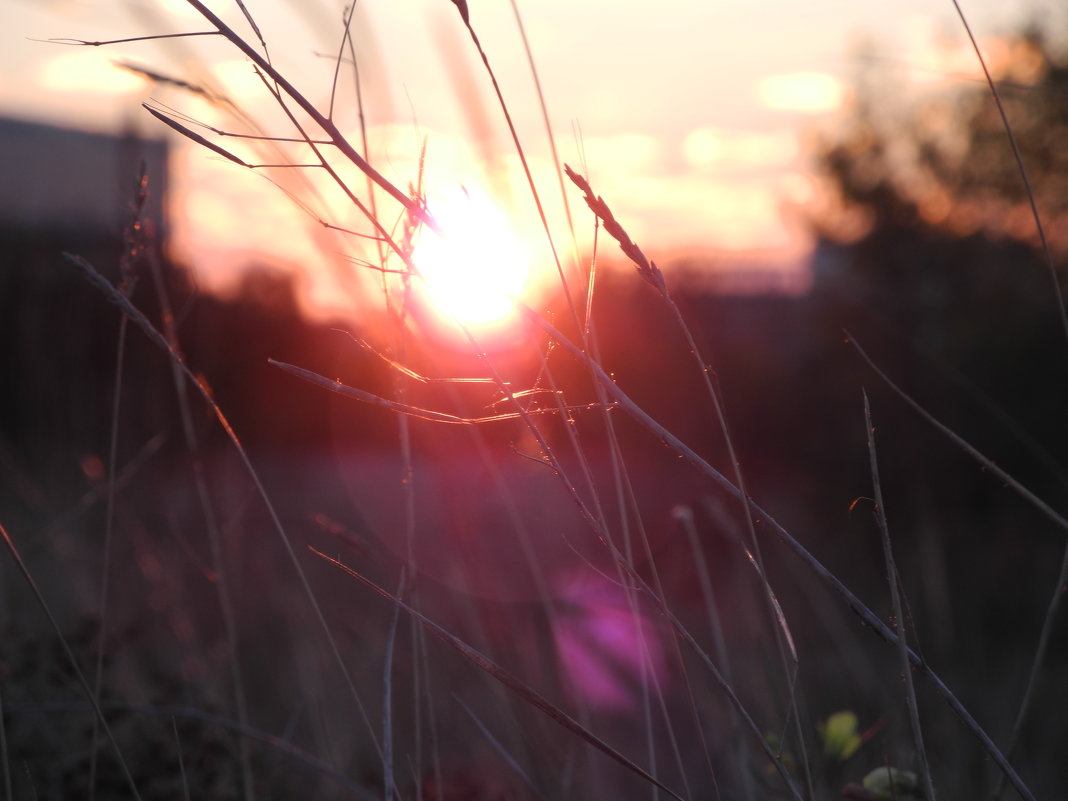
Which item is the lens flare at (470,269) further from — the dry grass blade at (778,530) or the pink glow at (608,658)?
the pink glow at (608,658)

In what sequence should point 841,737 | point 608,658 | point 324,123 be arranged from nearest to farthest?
point 324,123
point 841,737
point 608,658

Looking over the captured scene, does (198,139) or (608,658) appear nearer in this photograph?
(198,139)

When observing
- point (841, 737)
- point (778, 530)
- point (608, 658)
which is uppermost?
point (778, 530)

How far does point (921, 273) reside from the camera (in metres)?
8.30

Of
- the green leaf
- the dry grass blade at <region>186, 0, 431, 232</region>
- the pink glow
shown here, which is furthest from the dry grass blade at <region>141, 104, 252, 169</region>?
the pink glow

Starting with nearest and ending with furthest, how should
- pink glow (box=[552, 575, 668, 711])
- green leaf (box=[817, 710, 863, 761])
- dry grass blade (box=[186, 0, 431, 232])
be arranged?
dry grass blade (box=[186, 0, 431, 232])
green leaf (box=[817, 710, 863, 761])
pink glow (box=[552, 575, 668, 711])

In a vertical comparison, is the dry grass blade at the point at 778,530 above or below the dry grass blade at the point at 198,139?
below

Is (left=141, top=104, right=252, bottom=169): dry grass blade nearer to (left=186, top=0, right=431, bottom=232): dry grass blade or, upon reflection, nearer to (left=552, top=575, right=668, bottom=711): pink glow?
(left=186, top=0, right=431, bottom=232): dry grass blade

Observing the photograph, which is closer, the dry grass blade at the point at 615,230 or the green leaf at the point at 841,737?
the dry grass blade at the point at 615,230

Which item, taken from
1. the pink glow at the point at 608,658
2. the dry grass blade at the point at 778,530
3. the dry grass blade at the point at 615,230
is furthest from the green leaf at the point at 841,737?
the pink glow at the point at 608,658

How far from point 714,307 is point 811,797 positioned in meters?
6.55

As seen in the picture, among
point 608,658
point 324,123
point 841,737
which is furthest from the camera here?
point 608,658

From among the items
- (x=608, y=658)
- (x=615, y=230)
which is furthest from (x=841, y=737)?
(x=608, y=658)

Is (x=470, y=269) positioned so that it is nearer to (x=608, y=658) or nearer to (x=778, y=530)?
(x=778, y=530)
